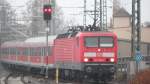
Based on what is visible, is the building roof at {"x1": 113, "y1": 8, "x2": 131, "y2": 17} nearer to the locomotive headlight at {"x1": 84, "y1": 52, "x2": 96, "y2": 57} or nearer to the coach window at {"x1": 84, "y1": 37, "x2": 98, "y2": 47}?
the coach window at {"x1": 84, "y1": 37, "x2": 98, "y2": 47}

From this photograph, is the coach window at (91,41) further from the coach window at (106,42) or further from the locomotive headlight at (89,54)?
the locomotive headlight at (89,54)

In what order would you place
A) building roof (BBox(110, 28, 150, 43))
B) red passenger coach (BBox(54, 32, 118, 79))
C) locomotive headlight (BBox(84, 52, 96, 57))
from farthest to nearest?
building roof (BBox(110, 28, 150, 43)), locomotive headlight (BBox(84, 52, 96, 57)), red passenger coach (BBox(54, 32, 118, 79))

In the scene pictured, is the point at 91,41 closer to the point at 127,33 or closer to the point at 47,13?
the point at 47,13

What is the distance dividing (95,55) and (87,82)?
2.65 metres

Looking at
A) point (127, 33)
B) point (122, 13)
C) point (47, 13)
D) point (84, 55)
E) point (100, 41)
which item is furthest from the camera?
point (122, 13)

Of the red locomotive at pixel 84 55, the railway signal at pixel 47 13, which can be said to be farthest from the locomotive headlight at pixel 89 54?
the railway signal at pixel 47 13

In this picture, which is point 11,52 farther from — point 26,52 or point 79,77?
point 79,77

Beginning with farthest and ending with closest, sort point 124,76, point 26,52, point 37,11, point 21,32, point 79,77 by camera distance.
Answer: point 37,11
point 21,32
point 26,52
point 124,76
point 79,77

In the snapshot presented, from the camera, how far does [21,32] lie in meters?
95.3

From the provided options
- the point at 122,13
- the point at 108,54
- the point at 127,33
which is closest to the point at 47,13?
the point at 108,54

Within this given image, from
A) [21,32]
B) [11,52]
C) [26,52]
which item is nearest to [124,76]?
[26,52]

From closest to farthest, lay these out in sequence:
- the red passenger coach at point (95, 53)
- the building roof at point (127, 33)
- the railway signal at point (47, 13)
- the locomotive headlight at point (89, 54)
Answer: the railway signal at point (47, 13), the red passenger coach at point (95, 53), the locomotive headlight at point (89, 54), the building roof at point (127, 33)

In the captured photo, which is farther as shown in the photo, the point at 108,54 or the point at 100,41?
the point at 100,41

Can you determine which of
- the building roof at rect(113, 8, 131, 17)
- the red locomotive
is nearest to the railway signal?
the red locomotive
